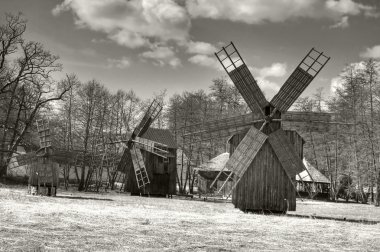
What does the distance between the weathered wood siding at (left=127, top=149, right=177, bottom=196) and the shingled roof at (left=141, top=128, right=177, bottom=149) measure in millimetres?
1354

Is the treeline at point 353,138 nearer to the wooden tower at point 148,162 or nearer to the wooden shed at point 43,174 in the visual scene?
the wooden tower at point 148,162

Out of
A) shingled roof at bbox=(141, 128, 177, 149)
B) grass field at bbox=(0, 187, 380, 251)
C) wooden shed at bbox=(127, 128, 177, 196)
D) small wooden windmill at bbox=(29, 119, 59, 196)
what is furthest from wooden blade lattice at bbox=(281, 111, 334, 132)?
shingled roof at bbox=(141, 128, 177, 149)

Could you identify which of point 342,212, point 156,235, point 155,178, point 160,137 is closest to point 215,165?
point 160,137

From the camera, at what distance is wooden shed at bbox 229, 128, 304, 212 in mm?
26391

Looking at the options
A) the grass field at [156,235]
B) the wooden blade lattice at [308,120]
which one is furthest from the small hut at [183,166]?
the grass field at [156,235]

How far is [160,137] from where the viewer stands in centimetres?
4681

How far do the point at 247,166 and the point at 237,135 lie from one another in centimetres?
242

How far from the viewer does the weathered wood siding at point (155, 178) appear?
1743 inches

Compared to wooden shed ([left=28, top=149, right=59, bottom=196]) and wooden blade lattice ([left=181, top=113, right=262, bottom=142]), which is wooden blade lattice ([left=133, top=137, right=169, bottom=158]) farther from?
wooden blade lattice ([left=181, top=113, right=262, bottom=142])

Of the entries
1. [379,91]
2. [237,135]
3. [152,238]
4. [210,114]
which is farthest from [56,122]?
[152,238]

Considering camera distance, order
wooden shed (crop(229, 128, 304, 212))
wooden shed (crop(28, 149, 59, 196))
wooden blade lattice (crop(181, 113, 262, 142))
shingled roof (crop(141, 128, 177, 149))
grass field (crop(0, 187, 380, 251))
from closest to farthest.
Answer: grass field (crop(0, 187, 380, 251)), wooden shed (crop(229, 128, 304, 212)), wooden blade lattice (crop(181, 113, 262, 142)), wooden shed (crop(28, 149, 59, 196)), shingled roof (crop(141, 128, 177, 149))

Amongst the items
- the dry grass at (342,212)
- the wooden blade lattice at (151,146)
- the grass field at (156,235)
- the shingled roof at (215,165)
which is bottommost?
the grass field at (156,235)

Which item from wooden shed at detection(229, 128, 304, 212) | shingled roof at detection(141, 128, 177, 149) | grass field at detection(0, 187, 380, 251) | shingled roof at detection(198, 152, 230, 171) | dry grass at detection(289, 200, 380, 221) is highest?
shingled roof at detection(141, 128, 177, 149)

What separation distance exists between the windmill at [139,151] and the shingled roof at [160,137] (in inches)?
50.5
